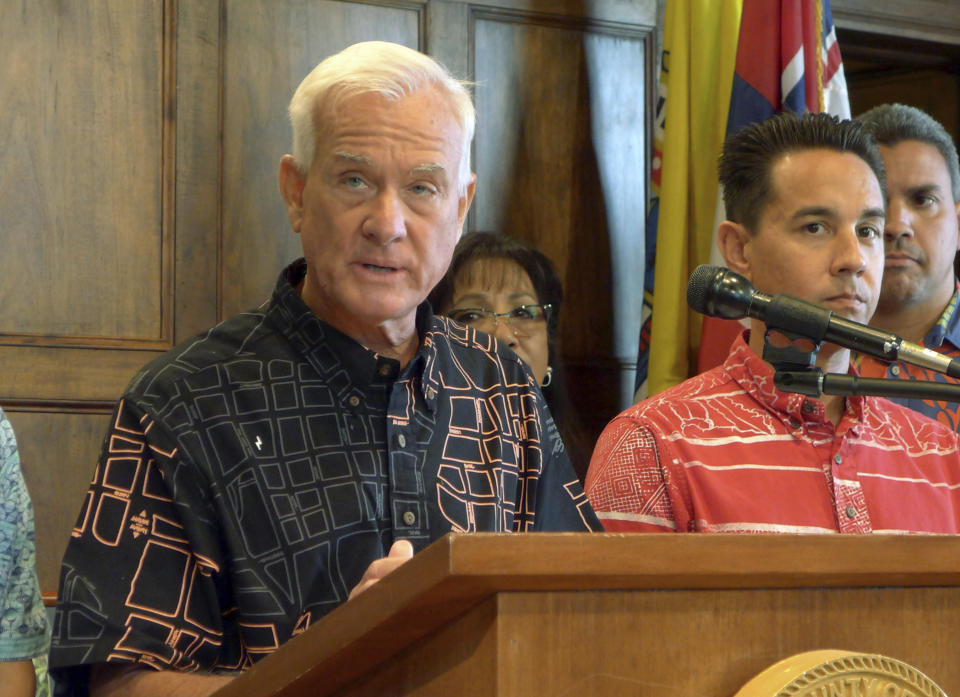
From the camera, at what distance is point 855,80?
5371 millimetres

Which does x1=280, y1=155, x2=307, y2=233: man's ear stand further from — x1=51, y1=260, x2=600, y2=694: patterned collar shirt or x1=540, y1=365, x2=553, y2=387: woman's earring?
x1=540, y1=365, x2=553, y2=387: woman's earring

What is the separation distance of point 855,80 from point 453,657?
4.99 meters

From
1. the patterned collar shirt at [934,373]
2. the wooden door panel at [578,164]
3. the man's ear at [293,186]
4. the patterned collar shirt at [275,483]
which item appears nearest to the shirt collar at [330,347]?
the patterned collar shirt at [275,483]

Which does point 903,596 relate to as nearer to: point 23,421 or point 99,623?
point 99,623

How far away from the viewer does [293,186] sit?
67.6 inches

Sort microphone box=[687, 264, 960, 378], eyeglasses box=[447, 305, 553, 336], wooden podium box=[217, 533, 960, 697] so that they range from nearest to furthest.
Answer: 1. wooden podium box=[217, 533, 960, 697]
2. microphone box=[687, 264, 960, 378]
3. eyeglasses box=[447, 305, 553, 336]

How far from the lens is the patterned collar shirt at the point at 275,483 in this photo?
1.36 meters

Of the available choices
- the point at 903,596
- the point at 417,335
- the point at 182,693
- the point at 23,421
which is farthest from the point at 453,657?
the point at 23,421

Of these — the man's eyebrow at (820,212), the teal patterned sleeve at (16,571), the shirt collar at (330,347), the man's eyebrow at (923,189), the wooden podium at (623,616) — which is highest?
the man's eyebrow at (923,189)

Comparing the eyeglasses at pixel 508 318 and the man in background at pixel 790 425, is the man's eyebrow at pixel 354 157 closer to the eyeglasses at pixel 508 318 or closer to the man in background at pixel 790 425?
the man in background at pixel 790 425

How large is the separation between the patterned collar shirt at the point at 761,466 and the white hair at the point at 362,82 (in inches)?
21.8

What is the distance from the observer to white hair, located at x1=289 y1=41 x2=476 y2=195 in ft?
5.36

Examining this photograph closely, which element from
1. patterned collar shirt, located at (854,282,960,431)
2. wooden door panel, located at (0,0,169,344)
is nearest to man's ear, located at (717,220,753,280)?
patterned collar shirt, located at (854,282,960,431)

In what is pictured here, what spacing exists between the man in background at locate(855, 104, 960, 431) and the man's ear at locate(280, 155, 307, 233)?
1460 mm
